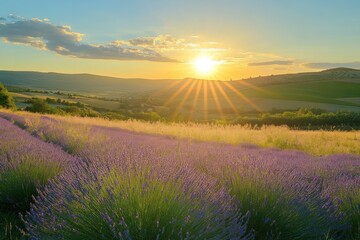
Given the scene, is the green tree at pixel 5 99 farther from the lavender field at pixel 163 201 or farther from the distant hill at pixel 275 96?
the lavender field at pixel 163 201

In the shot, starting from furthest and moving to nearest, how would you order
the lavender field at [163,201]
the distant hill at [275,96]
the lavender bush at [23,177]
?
the distant hill at [275,96]
the lavender bush at [23,177]
the lavender field at [163,201]

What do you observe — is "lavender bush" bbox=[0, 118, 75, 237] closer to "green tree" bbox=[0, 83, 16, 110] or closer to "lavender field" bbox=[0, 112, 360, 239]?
"lavender field" bbox=[0, 112, 360, 239]

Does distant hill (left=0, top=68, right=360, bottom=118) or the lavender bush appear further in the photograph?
distant hill (left=0, top=68, right=360, bottom=118)

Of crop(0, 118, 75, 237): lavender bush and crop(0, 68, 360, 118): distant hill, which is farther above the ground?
crop(0, 118, 75, 237): lavender bush

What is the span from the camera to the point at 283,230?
3.64 meters

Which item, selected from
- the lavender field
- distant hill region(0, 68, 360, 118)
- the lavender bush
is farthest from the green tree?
the lavender bush

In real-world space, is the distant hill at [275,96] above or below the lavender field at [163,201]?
below

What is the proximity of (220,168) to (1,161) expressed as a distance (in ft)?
9.38

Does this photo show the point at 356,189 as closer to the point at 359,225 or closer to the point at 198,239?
the point at 359,225

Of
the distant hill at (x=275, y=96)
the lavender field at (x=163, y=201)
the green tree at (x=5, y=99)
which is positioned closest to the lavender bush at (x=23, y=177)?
the lavender field at (x=163, y=201)

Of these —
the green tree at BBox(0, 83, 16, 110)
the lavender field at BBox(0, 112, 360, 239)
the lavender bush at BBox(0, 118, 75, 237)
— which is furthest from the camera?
the green tree at BBox(0, 83, 16, 110)

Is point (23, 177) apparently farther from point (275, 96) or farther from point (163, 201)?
point (275, 96)

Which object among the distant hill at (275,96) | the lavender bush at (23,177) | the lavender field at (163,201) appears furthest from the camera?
the distant hill at (275,96)

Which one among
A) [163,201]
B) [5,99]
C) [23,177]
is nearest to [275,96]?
[5,99]
